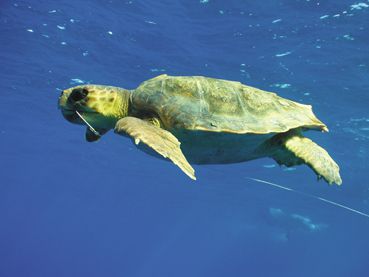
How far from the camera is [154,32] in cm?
1385

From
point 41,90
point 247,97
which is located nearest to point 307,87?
point 247,97

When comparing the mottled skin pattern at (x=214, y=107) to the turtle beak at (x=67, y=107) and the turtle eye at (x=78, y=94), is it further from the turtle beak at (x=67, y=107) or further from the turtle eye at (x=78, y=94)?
the turtle beak at (x=67, y=107)

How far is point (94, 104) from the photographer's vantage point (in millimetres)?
4664

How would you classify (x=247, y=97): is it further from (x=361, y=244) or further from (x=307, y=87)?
(x=361, y=244)

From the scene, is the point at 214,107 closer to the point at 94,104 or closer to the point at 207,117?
the point at 207,117

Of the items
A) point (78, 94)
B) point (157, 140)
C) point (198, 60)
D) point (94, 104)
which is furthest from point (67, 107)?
point (198, 60)

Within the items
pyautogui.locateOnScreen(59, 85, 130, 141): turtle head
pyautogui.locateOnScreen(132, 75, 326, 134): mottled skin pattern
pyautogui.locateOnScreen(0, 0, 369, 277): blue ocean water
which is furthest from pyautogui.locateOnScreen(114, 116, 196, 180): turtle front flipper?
pyautogui.locateOnScreen(0, 0, 369, 277): blue ocean water

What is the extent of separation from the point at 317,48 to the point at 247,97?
890cm

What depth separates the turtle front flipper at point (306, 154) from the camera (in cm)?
471

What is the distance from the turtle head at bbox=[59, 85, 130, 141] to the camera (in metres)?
4.59

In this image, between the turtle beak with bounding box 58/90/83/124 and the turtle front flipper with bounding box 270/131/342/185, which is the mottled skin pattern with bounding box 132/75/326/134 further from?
the turtle beak with bounding box 58/90/83/124

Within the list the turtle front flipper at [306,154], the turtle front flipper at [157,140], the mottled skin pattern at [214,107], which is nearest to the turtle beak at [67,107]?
the mottled skin pattern at [214,107]

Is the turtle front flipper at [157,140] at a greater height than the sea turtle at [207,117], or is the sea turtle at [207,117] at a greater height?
the turtle front flipper at [157,140]

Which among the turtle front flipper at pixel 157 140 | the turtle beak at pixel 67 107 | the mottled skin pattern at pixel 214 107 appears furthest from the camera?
the turtle beak at pixel 67 107
